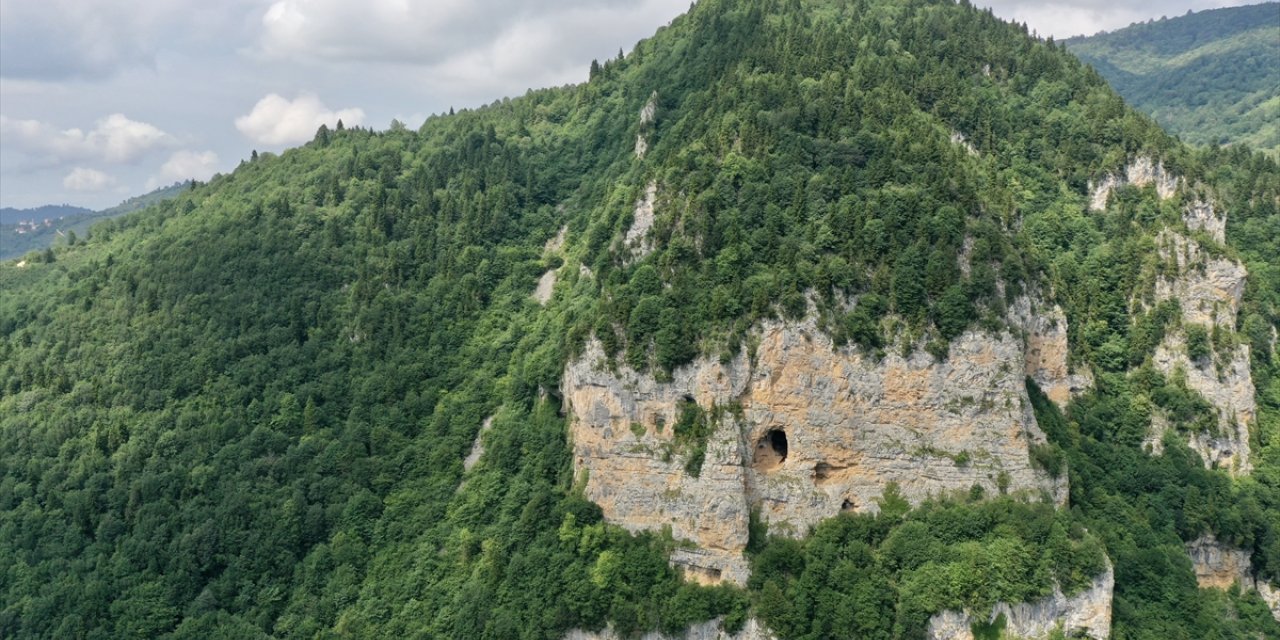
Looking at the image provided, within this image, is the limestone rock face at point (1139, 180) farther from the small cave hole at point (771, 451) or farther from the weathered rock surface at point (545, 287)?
the weathered rock surface at point (545, 287)

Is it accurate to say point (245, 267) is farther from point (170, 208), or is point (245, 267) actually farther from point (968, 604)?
point (968, 604)

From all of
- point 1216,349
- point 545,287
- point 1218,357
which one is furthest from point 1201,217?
point 545,287

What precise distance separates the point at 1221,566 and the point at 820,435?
136 ft

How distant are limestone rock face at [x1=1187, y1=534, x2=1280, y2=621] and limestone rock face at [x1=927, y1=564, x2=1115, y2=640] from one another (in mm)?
22207

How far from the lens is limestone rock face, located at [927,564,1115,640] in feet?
208

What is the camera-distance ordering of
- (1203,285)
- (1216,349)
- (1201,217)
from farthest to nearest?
1. (1201,217)
2. (1203,285)
3. (1216,349)

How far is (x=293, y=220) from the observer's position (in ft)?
387

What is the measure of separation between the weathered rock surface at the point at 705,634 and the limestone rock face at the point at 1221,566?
4178cm

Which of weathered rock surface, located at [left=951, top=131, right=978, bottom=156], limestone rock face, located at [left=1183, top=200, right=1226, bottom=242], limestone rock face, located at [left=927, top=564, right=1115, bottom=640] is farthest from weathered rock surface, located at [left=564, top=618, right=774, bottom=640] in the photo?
limestone rock face, located at [left=1183, top=200, right=1226, bottom=242]

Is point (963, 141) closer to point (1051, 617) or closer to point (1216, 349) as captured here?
point (1216, 349)

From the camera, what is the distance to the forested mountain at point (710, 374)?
69812mm

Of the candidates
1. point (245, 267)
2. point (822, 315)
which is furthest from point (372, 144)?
point (822, 315)

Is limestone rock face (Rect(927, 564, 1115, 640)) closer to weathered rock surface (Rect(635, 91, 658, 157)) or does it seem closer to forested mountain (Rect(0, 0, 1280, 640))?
forested mountain (Rect(0, 0, 1280, 640))

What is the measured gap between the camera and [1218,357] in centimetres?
Result: 8731
